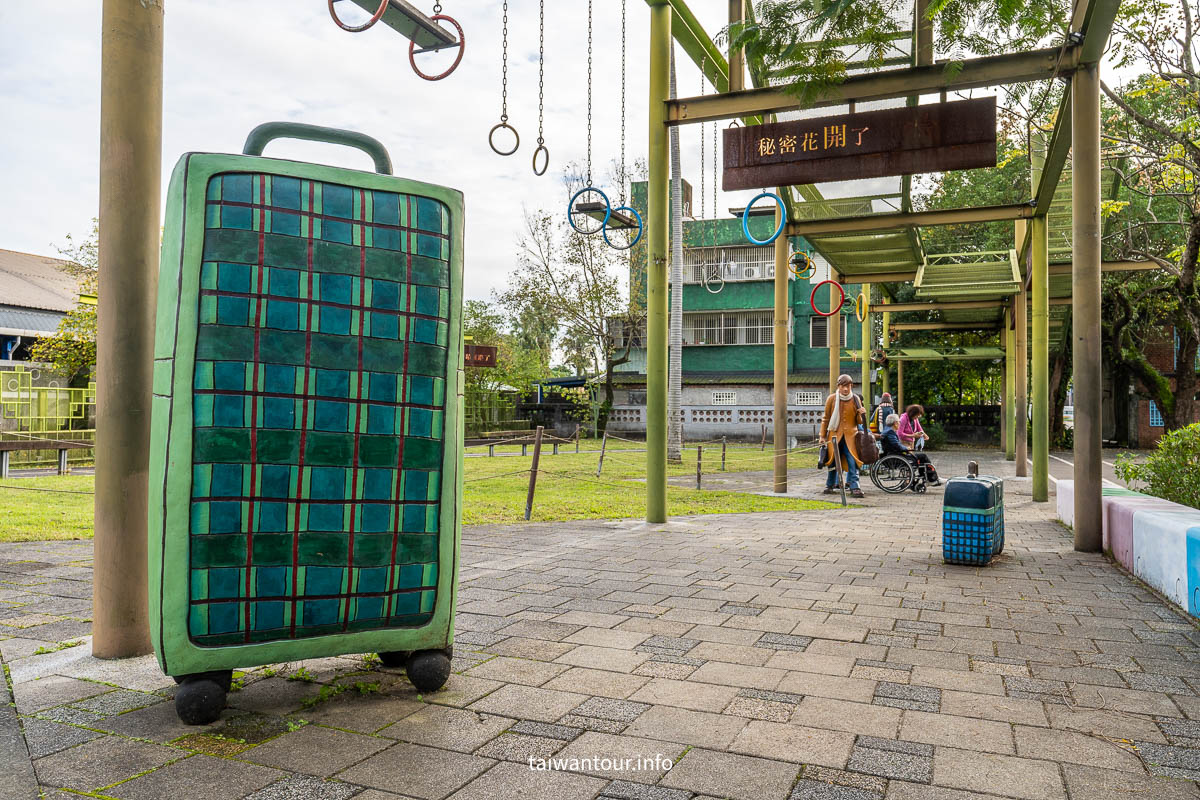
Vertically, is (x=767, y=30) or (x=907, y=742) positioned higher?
(x=767, y=30)

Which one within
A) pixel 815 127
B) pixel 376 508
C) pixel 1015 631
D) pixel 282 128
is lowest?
pixel 1015 631

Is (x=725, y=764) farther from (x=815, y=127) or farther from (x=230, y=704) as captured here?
(x=815, y=127)

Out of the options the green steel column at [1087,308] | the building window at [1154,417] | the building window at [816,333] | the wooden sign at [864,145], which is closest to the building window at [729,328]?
the building window at [816,333]

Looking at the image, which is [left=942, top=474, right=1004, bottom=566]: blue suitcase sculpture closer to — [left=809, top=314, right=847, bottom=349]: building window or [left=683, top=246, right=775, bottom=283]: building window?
[left=809, top=314, right=847, bottom=349]: building window

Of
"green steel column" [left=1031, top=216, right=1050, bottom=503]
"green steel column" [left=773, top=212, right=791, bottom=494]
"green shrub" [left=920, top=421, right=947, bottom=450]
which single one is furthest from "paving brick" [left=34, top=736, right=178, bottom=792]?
"green shrub" [left=920, top=421, right=947, bottom=450]

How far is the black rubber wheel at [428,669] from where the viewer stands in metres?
2.99

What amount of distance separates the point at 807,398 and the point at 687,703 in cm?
2932

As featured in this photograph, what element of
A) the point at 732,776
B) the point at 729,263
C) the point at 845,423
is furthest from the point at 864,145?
the point at 729,263

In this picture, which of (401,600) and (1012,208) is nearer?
(401,600)

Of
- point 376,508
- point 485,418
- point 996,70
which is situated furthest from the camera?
point 485,418

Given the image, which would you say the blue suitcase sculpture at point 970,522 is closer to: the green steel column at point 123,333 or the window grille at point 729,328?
the green steel column at point 123,333

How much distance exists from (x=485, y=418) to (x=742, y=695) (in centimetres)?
2672

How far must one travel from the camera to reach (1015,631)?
4.14 metres

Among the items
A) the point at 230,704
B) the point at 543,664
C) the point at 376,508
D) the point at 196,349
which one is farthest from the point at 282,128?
the point at 543,664
